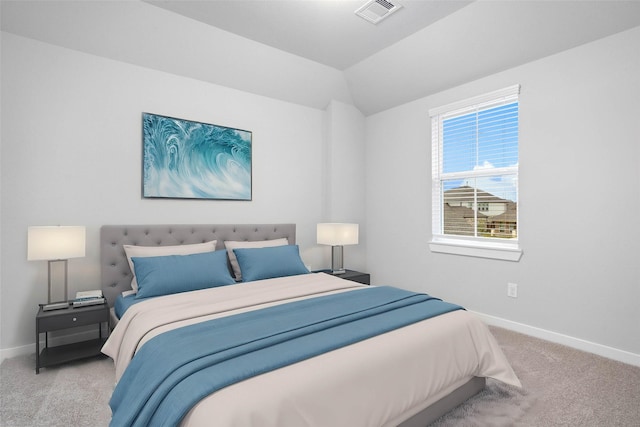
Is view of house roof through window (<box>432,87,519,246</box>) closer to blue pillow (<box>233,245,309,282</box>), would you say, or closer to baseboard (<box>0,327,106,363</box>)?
blue pillow (<box>233,245,309,282</box>)

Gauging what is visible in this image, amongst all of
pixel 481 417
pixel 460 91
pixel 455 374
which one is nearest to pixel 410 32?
pixel 460 91

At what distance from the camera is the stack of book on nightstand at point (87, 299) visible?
2.60m

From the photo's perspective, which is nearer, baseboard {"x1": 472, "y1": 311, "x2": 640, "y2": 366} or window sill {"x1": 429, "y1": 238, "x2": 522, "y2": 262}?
baseboard {"x1": 472, "y1": 311, "x2": 640, "y2": 366}

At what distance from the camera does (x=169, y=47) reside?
10.2 ft

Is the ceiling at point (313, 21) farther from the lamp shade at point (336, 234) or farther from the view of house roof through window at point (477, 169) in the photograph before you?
the lamp shade at point (336, 234)

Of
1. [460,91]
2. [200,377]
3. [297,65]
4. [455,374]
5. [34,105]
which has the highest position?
[297,65]

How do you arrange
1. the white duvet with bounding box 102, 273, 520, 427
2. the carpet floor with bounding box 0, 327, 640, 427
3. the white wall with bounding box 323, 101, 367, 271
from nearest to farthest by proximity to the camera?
the white duvet with bounding box 102, 273, 520, 427 < the carpet floor with bounding box 0, 327, 640, 427 < the white wall with bounding box 323, 101, 367, 271

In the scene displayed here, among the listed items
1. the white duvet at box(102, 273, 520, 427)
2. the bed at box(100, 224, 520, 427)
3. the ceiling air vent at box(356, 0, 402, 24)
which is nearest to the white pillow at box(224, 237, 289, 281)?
the bed at box(100, 224, 520, 427)

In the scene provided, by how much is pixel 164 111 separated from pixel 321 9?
1779 mm

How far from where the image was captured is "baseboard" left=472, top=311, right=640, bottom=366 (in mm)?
2570

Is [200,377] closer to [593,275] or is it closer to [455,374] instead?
[455,374]

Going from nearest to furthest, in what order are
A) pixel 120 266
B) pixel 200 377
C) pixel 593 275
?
pixel 200 377 → pixel 593 275 → pixel 120 266

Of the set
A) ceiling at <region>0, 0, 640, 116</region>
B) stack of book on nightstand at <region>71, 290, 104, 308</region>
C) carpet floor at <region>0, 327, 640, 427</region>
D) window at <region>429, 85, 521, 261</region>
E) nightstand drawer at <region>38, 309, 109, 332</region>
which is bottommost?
carpet floor at <region>0, 327, 640, 427</region>

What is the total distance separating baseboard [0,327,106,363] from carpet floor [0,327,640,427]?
0.07 meters
